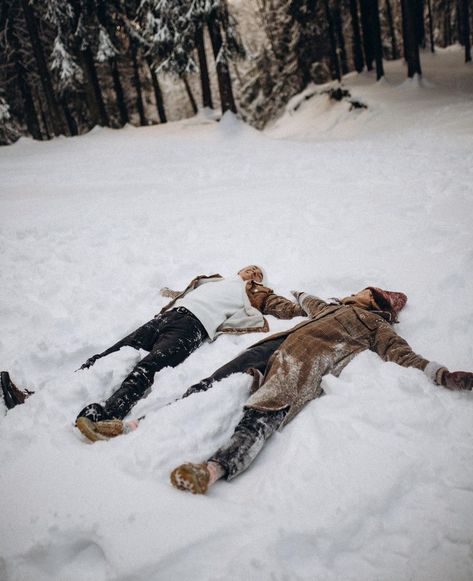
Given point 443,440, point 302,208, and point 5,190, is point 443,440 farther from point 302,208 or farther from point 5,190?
point 5,190

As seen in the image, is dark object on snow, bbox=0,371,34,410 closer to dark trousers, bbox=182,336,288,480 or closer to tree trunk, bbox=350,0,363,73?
dark trousers, bbox=182,336,288,480

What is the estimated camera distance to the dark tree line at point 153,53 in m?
13.3

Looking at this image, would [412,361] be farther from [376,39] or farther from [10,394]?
[376,39]

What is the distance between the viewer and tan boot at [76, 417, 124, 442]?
7.30 ft

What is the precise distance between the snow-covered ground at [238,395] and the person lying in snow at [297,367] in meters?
0.10

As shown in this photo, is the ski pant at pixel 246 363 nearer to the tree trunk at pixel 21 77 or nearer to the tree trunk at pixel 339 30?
the tree trunk at pixel 21 77

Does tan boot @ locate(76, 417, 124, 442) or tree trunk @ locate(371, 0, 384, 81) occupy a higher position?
tree trunk @ locate(371, 0, 384, 81)

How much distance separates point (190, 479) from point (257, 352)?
120 centimetres

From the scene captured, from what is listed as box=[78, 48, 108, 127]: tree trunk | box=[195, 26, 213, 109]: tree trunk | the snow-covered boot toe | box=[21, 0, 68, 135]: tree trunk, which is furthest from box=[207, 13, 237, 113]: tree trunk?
the snow-covered boot toe

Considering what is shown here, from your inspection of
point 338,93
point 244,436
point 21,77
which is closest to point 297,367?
point 244,436

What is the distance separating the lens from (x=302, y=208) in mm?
6539

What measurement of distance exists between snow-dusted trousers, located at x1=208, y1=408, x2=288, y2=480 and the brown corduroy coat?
55 mm

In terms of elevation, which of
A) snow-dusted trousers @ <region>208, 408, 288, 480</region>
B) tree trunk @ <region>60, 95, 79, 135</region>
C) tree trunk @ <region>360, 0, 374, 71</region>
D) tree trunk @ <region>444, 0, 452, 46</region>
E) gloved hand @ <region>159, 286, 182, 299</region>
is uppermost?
tree trunk @ <region>444, 0, 452, 46</region>

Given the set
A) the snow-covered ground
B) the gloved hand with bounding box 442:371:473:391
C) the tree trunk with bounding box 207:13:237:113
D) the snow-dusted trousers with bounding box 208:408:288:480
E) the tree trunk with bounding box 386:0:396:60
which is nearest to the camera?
the snow-covered ground
